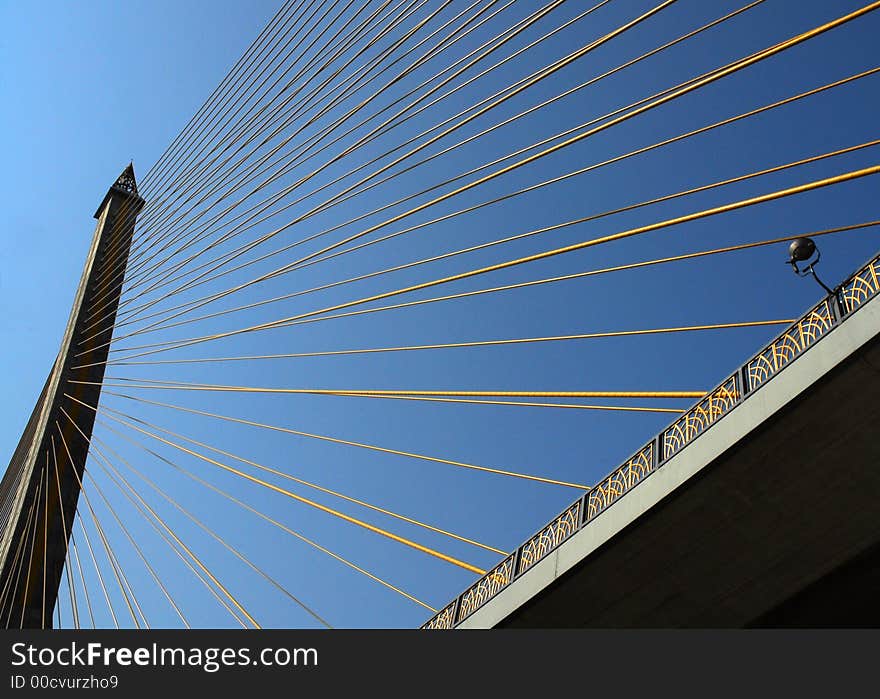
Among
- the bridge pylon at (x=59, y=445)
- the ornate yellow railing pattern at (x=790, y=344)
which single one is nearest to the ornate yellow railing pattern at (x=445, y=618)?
the ornate yellow railing pattern at (x=790, y=344)

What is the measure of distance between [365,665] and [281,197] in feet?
26.6

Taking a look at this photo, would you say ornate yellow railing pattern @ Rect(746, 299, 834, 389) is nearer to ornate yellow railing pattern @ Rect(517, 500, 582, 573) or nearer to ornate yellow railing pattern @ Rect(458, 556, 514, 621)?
ornate yellow railing pattern @ Rect(517, 500, 582, 573)

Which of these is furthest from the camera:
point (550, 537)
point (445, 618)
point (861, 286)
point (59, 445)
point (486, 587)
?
Result: point (59, 445)

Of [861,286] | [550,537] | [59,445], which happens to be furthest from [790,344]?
[59,445]

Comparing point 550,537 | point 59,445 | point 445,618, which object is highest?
point 59,445

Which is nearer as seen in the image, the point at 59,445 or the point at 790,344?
the point at 790,344

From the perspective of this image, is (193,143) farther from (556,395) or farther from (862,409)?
(862,409)

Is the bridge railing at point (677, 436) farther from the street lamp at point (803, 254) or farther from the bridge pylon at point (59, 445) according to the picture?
the bridge pylon at point (59, 445)

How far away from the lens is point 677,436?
11133 millimetres

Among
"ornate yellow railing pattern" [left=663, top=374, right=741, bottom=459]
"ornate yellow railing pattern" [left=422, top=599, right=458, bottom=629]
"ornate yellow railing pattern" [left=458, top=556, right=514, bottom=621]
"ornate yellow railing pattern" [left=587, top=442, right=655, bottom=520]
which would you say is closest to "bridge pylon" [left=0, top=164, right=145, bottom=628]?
"ornate yellow railing pattern" [left=422, top=599, right=458, bottom=629]

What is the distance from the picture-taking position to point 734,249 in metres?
8.70

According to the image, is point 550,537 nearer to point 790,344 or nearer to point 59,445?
point 790,344

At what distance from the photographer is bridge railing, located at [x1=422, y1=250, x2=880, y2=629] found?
9.82 m

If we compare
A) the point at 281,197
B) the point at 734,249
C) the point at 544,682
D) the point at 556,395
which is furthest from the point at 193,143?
the point at 544,682
